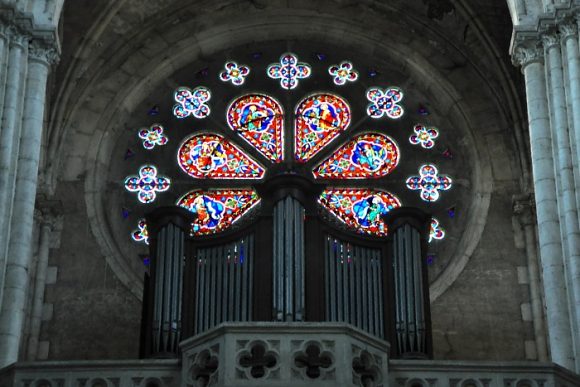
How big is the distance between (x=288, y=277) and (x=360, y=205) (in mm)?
4079

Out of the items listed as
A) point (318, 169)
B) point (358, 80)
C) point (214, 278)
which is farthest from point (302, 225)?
point (358, 80)

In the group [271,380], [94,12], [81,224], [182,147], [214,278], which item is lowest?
[271,380]

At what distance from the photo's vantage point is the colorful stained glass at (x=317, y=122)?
23.5 metres

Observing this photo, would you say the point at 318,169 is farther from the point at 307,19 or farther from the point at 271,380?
the point at 271,380

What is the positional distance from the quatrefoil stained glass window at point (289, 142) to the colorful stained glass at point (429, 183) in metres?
0.01

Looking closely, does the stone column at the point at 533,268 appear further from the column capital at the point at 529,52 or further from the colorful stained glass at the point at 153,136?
the colorful stained glass at the point at 153,136

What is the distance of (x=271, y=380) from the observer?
16.1m

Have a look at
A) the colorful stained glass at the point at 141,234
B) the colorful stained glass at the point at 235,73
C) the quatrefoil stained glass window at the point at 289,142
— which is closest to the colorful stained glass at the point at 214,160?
the quatrefoil stained glass window at the point at 289,142

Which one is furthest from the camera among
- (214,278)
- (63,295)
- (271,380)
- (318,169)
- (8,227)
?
(318,169)

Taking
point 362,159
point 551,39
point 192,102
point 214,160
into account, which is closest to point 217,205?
point 214,160

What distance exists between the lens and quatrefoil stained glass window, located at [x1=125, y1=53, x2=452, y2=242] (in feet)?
75.2

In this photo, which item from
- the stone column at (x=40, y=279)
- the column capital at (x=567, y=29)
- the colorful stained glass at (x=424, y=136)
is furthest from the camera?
the colorful stained glass at (x=424, y=136)

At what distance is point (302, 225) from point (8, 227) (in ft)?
12.8

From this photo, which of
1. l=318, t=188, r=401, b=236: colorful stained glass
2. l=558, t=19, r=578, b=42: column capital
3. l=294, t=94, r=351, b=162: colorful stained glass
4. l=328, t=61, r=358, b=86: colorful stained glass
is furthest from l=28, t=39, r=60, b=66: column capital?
l=328, t=61, r=358, b=86: colorful stained glass
